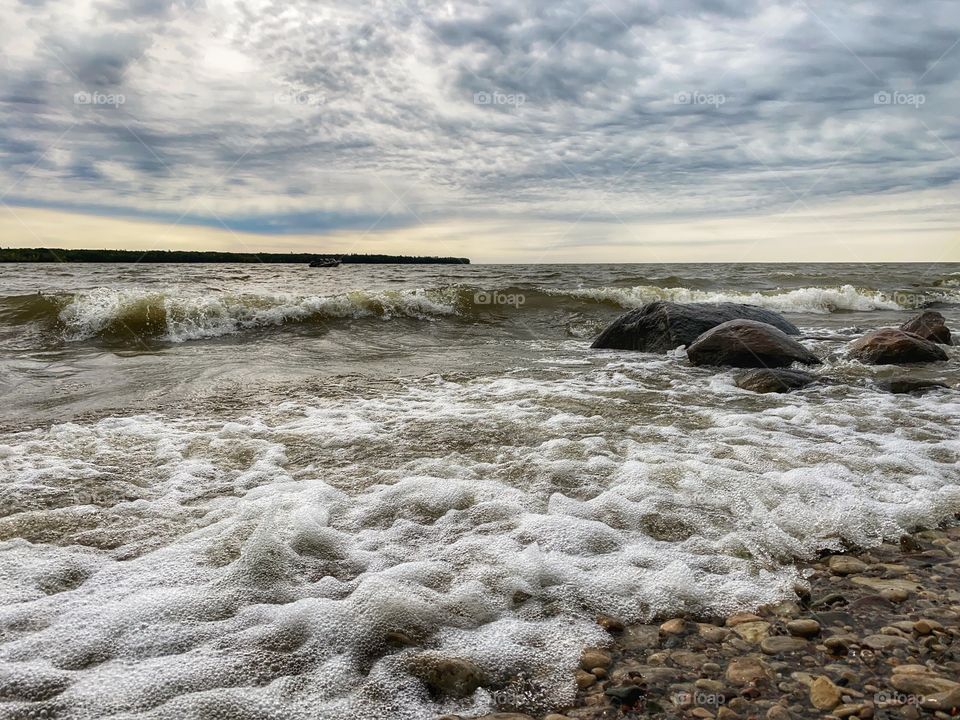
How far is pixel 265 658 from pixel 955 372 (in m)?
8.03

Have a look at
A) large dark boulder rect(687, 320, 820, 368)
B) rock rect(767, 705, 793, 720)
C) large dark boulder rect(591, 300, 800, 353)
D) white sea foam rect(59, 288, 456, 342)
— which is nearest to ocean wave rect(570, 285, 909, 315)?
white sea foam rect(59, 288, 456, 342)

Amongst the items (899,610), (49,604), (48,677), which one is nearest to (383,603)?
(48,677)

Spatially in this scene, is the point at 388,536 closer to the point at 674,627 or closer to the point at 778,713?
the point at 674,627

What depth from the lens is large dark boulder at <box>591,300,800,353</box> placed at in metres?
8.99

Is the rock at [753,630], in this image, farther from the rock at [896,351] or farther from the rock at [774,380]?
the rock at [896,351]

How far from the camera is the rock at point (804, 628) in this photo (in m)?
2.09

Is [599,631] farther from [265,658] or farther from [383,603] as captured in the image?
[265,658]

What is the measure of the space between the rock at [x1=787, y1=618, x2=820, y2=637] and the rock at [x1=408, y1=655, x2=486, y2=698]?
1134mm

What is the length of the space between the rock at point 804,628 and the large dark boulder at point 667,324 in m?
7.03

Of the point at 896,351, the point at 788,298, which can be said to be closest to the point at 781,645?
the point at 896,351

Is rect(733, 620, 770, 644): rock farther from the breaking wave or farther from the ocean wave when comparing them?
the ocean wave

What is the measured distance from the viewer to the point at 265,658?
77.8 inches

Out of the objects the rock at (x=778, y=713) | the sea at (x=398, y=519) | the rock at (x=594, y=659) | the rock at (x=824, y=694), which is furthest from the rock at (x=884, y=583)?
the rock at (x=594, y=659)

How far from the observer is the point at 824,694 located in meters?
1.75
